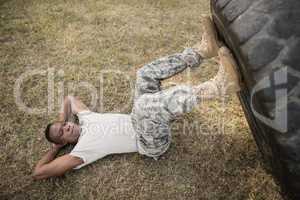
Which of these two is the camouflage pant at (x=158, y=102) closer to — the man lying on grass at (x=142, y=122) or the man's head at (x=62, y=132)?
the man lying on grass at (x=142, y=122)

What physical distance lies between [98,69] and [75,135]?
0.97m

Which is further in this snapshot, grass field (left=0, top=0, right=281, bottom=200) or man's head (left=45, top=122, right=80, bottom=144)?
man's head (left=45, top=122, right=80, bottom=144)

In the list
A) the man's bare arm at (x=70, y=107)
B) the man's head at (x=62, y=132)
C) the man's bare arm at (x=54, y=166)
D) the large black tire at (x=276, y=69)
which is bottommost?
the man's bare arm at (x=54, y=166)

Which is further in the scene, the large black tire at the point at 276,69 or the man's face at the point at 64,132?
the man's face at the point at 64,132

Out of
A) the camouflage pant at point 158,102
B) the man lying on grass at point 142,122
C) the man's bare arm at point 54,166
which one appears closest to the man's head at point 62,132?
the man lying on grass at point 142,122

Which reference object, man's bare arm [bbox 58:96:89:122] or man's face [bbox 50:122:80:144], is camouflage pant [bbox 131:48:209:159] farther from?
man's bare arm [bbox 58:96:89:122]

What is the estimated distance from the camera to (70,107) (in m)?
3.33

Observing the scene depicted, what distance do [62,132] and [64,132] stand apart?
18mm

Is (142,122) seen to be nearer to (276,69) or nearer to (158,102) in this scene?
(158,102)

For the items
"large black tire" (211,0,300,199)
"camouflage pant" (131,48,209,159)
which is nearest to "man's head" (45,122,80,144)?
"camouflage pant" (131,48,209,159)

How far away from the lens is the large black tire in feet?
4.95

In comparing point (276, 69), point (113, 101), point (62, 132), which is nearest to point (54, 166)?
point (62, 132)

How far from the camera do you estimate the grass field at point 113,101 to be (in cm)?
273

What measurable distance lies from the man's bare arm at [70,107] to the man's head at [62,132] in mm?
191
